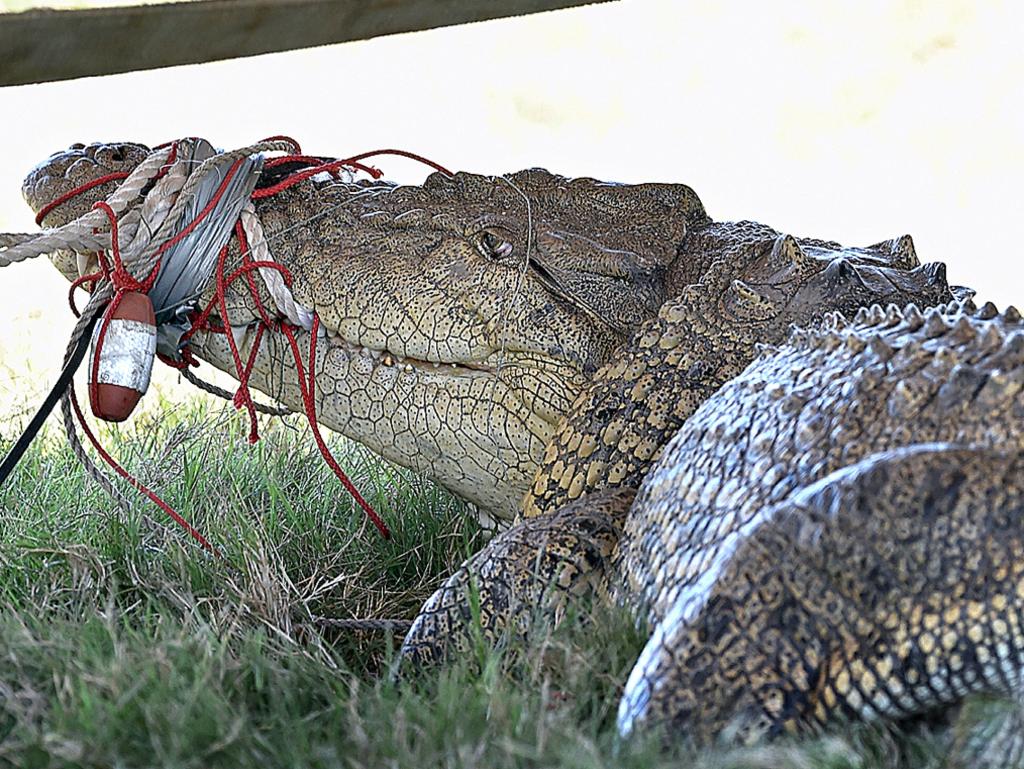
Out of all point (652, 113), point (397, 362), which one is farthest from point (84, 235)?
point (652, 113)

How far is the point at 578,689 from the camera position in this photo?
1.84 m

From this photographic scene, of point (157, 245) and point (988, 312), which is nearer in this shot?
point (988, 312)

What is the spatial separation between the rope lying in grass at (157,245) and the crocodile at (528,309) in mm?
33

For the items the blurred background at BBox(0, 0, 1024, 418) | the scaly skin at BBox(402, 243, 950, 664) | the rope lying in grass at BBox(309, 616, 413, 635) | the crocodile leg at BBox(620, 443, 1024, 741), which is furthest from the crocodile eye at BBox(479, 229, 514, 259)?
the blurred background at BBox(0, 0, 1024, 418)

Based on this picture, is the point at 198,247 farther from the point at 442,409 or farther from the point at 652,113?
the point at 652,113

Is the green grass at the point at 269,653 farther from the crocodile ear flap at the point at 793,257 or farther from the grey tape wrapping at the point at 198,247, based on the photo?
the crocodile ear flap at the point at 793,257

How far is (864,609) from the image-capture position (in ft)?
5.16

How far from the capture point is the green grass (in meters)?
1.58

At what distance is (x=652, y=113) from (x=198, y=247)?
18.7ft

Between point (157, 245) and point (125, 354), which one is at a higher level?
point (157, 245)

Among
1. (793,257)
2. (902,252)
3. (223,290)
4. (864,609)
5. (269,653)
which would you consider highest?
(902,252)

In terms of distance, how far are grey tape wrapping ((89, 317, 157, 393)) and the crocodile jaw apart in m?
0.26

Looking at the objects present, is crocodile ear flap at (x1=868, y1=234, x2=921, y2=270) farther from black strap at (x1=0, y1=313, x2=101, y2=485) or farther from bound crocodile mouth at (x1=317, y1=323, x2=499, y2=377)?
black strap at (x1=0, y1=313, x2=101, y2=485)

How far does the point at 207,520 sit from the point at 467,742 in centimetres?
167
